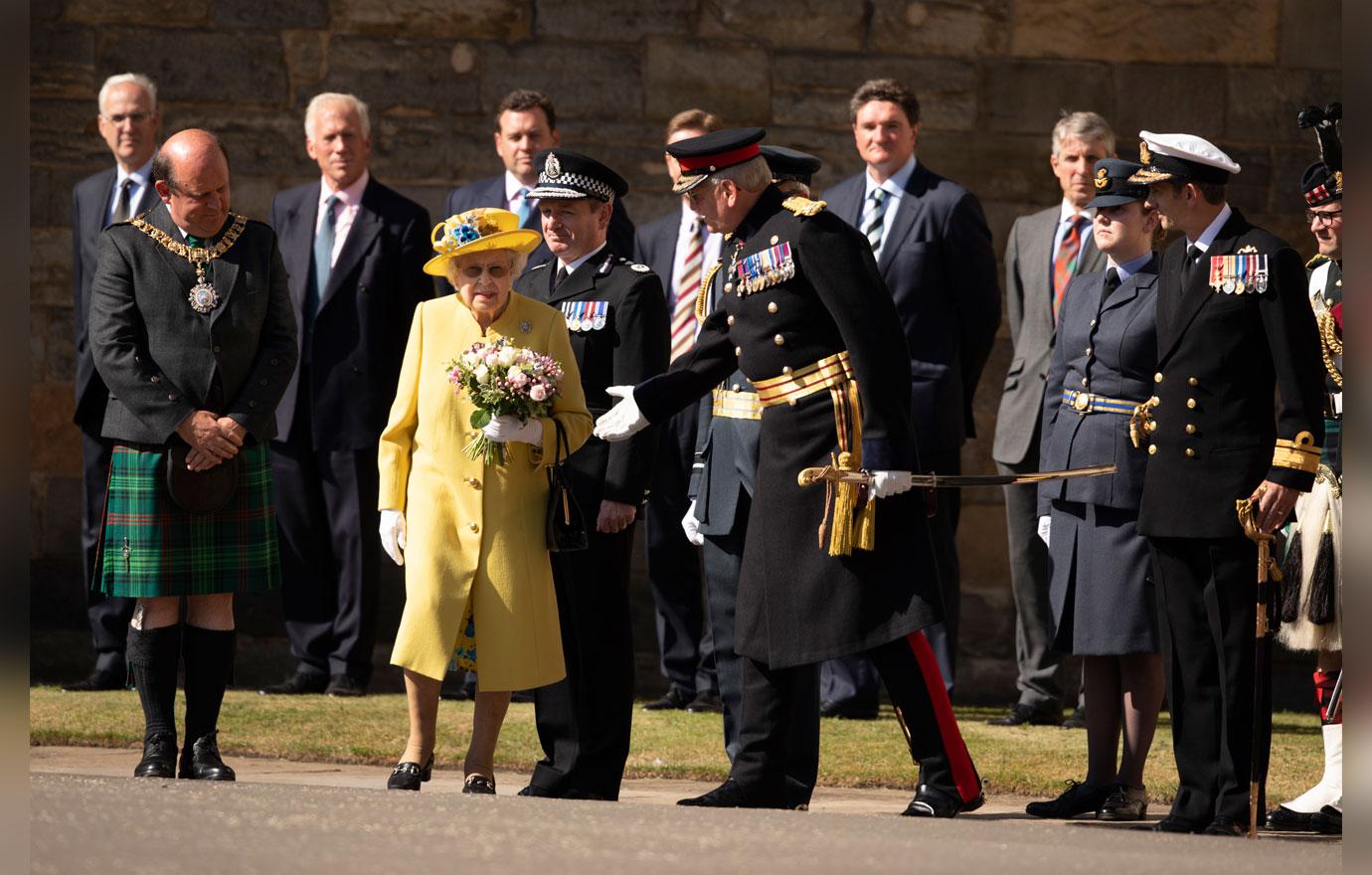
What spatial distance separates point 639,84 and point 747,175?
4.18m

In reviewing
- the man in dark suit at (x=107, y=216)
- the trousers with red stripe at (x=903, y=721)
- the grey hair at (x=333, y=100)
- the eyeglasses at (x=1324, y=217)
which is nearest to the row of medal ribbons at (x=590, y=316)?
the trousers with red stripe at (x=903, y=721)

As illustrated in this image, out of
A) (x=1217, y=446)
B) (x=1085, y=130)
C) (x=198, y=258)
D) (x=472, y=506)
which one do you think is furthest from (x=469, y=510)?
(x=1085, y=130)

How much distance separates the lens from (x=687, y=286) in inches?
356

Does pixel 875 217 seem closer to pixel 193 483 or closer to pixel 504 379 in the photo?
pixel 504 379

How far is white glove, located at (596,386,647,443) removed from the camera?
6.38 m

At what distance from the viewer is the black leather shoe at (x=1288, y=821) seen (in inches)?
254

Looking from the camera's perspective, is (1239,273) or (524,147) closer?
(1239,273)

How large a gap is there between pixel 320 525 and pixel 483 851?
490cm

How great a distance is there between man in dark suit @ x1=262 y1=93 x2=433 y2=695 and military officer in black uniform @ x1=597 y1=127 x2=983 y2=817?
3.03 metres

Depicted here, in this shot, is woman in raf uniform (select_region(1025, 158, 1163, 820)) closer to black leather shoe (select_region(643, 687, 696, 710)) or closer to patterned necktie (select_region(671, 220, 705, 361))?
patterned necktie (select_region(671, 220, 705, 361))

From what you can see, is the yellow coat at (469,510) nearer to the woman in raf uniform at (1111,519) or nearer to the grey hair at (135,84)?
the woman in raf uniform at (1111,519)

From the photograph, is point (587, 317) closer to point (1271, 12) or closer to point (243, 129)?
point (243, 129)

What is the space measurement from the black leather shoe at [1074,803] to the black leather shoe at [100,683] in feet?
13.5

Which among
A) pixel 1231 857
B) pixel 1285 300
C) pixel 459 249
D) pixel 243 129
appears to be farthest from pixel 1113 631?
pixel 243 129
